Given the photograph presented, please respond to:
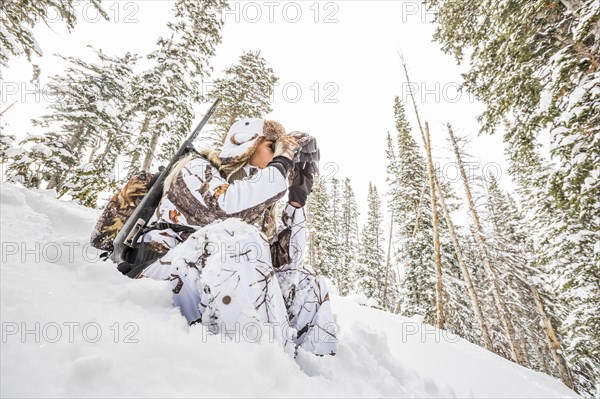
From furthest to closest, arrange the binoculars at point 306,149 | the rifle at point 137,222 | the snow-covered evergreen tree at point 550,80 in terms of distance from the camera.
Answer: the snow-covered evergreen tree at point 550,80 → the binoculars at point 306,149 → the rifle at point 137,222

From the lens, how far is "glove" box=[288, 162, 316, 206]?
277 cm

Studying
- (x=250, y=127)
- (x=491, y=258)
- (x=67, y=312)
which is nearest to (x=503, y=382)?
(x=250, y=127)

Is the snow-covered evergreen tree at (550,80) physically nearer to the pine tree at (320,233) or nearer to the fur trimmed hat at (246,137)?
the fur trimmed hat at (246,137)

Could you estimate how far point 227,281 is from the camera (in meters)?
1.56

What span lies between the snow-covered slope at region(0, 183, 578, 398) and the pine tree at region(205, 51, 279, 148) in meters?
13.9

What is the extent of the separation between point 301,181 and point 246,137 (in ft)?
2.34

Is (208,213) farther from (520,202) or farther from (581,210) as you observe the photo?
(520,202)

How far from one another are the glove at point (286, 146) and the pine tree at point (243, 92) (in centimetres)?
1321

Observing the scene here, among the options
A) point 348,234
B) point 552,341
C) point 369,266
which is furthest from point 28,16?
point 348,234

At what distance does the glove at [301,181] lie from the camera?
9.09 feet

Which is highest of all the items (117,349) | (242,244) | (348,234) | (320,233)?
(348,234)

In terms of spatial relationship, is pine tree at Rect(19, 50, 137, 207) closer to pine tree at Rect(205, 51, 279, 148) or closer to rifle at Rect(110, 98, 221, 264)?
pine tree at Rect(205, 51, 279, 148)

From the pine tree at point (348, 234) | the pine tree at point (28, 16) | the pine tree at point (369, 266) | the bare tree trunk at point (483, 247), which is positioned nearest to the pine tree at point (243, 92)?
the pine tree at point (28, 16)

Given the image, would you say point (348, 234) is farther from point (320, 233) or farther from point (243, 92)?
point (243, 92)
